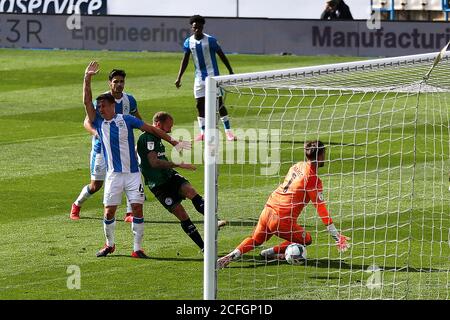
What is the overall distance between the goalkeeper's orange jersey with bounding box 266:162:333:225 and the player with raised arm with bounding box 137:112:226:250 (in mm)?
1056

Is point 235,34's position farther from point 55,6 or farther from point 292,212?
point 292,212

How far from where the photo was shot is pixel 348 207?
601 inches

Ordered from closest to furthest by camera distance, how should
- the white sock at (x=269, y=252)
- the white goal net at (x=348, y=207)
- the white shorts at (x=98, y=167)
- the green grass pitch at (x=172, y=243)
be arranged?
the white goal net at (x=348, y=207) → the green grass pitch at (x=172, y=243) → the white sock at (x=269, y=252) → the white shorts at (x=98, y=167)

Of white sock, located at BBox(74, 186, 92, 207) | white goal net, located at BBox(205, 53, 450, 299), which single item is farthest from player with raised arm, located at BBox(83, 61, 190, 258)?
white sock, located at BBox(74, 186, 92, 207)

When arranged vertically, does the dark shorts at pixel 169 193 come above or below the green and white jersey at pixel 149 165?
below

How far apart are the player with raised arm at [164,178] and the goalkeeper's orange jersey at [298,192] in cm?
106

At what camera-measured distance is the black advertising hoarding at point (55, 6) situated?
1389 inches

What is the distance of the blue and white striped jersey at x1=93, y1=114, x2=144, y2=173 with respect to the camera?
13.0m

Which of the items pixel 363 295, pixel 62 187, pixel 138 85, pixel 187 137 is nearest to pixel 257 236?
pixel 363 295

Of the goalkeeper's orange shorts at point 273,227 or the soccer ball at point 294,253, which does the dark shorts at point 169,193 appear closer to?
the goalkeeper's orange shorts at point 273,227

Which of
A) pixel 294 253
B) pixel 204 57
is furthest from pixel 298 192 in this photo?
pixel 204 57

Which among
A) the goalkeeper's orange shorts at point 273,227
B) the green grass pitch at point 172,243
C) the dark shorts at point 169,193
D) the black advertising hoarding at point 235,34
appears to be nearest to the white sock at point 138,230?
the green grass pitch at point 172,243
